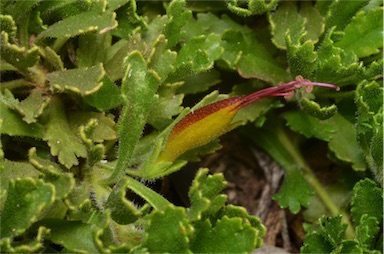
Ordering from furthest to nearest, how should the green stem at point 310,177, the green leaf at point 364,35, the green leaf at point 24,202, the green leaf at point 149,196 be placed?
the green stem at point 310,177 → the green leaf at point 364,35 → the green leaf at point 149,196 → the green leaf at point 24,202

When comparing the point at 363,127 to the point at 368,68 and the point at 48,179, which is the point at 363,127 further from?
the point at 48,179

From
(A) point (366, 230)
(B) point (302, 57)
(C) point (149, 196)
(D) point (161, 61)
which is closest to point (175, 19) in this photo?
(D) point (161, 61)

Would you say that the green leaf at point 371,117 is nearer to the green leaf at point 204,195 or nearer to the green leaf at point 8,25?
the green leaf at point 204,195

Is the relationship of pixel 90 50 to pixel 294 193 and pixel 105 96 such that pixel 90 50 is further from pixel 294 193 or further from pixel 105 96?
pixel 294 193

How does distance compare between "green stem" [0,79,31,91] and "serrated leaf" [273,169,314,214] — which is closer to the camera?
"green stem" [0,79,31,91]

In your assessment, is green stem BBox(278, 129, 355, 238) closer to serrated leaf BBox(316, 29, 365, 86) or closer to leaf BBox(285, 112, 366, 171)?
leaf BBox(285, 112, 366, 171)

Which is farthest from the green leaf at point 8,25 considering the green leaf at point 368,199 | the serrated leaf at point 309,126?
the green leaf at point 368,199

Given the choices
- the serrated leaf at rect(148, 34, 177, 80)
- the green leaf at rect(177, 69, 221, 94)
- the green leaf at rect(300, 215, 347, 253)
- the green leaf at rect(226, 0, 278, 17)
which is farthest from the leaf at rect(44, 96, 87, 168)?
the green leaf at rect(300, 215, 347, 253)
